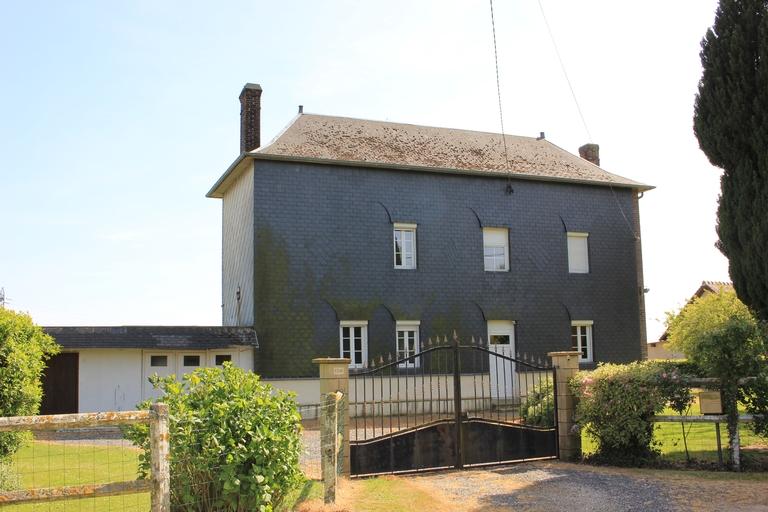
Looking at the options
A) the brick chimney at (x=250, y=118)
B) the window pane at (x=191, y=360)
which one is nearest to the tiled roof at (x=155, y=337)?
the window pane at (x=191, y=360)

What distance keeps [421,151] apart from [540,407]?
484 inches

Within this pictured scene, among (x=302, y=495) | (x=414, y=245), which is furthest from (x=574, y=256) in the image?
(x=302, y=495)

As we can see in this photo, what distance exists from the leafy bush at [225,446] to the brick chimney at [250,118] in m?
16.4

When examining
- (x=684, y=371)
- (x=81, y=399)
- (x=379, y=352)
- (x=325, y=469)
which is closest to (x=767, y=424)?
(x=684, y=371)

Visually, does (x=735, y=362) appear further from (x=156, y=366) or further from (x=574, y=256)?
(x=156, y=366)

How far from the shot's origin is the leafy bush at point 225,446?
729 cm

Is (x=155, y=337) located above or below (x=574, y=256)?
below

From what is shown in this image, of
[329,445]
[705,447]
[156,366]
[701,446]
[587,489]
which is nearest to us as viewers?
[329,445]

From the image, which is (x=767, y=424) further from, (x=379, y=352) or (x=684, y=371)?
(x=379, y=352)

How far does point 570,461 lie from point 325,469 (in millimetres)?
5314

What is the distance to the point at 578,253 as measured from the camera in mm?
25844

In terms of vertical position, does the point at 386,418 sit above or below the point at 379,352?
below

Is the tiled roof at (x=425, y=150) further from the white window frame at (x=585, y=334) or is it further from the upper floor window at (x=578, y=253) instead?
the white window frame at (x=585, y=334)

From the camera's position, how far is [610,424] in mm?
12266
